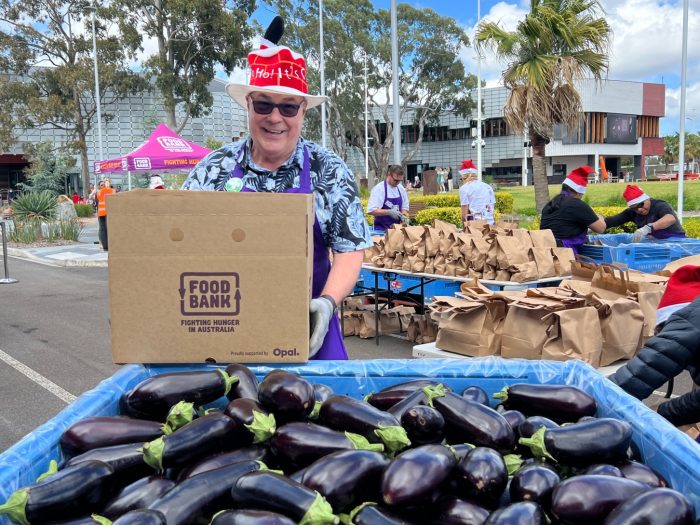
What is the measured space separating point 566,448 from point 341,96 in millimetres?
52398

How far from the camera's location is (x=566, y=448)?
1.48m

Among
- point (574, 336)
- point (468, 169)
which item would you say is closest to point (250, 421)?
point (574, 336)

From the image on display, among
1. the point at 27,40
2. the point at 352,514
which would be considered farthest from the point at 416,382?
the point at 27,40

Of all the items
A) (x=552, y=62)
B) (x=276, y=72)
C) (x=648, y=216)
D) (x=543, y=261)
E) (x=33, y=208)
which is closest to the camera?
(x=276, y=72)

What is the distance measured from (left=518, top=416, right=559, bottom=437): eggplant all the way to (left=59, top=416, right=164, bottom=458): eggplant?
0.94 m

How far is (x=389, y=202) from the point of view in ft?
31.5

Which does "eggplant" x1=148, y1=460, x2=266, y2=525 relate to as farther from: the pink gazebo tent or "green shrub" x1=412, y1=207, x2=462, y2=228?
"green shrub" x1=412, y1=207, x2=462, y2=228

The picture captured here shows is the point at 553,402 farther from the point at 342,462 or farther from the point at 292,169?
the point at 292,169

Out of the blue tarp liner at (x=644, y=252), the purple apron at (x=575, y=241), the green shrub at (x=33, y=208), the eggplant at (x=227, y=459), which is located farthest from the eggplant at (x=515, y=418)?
the green shrub at (x=33, y=208)

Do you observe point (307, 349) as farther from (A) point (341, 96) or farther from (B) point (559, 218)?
(A) point (341, 96)

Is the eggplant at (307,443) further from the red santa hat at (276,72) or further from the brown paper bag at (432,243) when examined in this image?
the brown paper bag at (432,243)

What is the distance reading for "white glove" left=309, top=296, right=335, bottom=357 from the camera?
2.07 m

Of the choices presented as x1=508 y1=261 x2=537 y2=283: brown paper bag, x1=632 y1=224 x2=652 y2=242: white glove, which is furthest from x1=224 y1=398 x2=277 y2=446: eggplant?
x1=632 y1=224 x2=652 y2=242: white glove

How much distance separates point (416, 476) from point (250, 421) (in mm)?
480
